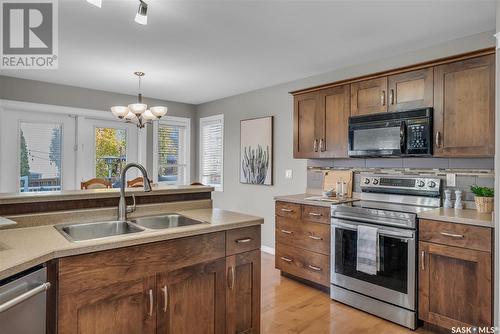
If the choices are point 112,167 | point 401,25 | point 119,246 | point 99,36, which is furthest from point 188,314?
point 112,167

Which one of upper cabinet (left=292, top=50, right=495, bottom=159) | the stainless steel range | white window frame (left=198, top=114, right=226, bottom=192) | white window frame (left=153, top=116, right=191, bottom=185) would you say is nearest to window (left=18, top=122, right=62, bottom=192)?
white window frame (left=153, top=116, right=191, bottom=185)

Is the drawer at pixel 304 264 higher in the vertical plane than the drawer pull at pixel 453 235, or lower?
lower

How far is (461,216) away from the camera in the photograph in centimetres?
235

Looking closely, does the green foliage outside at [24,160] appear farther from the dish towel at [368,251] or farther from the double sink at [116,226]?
the dish towel at [368,251]

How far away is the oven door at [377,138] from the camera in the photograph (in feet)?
9.52

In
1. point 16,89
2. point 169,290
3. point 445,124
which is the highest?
point 16,89

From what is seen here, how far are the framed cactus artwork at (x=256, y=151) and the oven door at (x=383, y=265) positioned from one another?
174 centimetres

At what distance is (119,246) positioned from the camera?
5.14 feet

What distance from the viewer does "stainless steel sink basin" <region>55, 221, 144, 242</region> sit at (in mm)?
1938

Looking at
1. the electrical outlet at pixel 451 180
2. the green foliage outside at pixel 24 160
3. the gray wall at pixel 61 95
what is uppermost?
the gray wall at pixel 61 95

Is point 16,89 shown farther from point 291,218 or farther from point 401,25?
point 401,25

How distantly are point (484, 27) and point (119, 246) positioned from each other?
3.11m

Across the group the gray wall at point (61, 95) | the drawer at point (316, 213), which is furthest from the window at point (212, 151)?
the drawer at point (316, 213)

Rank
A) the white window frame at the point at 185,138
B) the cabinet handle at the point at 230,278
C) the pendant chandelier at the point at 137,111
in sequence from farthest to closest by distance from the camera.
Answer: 1. the white window frame at the point at 185,138
2. the pendant chandelier at the point at 137,111
3. the cabinet handle at the point at 230,278
